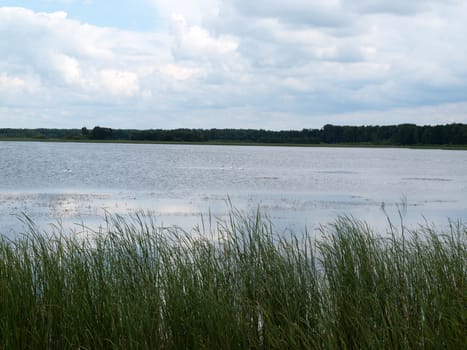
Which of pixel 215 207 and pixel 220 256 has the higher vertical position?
pixel 220 256

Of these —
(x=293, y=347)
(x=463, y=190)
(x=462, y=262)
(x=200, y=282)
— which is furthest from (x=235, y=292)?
(x=463, y=190)

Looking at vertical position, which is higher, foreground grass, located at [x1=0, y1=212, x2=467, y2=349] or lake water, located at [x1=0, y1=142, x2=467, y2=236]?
foreground grass, located at [x1=0, y1=212, x2=467, y2=349]

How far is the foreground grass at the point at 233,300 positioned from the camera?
17.2 feet

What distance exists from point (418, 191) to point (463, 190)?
9.37 feet

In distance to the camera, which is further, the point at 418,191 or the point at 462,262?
the point at 418,191

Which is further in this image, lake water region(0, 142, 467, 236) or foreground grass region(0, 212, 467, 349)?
lake water region(0, 142, 467, 236)

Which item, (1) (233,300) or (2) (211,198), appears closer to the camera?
(1) (233,300)

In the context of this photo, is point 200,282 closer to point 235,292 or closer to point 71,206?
point 235,292

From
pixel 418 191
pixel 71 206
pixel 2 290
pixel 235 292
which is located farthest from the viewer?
pixel 418 191

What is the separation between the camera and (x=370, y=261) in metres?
6.42

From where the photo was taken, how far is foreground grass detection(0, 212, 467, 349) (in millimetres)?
5242

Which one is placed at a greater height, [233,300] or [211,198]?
[233,300]

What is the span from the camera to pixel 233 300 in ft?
19.4

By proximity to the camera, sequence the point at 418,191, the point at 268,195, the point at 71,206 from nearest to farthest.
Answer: the point at 71,206
the point at 268,195
the point at 418,191
